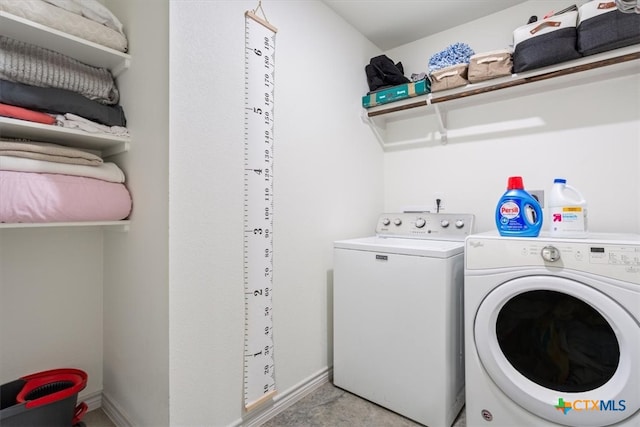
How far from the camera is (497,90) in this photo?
1.77 metres

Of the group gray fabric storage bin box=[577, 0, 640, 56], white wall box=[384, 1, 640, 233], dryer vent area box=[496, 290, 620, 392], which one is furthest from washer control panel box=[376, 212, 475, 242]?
gray fabric storage bin box=[577, 0, 640, 56]

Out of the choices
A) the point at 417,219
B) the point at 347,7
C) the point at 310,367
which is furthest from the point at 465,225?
the point at 347,7

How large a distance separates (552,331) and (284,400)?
4.14ft

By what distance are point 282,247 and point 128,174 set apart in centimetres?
79

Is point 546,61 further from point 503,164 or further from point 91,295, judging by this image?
point 91,295

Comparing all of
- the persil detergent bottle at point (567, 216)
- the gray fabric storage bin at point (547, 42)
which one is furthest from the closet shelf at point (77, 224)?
the gray fabric storage bin at point (547, 42)

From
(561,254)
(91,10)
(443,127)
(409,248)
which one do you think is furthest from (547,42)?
(91,10)

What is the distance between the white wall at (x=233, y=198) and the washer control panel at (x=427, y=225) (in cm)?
37

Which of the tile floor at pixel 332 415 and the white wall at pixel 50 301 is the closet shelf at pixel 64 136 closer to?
the white wall at pixel 50 301

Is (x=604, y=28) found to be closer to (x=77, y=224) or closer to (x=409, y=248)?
(x=409, y=248)

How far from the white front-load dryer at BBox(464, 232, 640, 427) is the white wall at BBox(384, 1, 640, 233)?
1.76ft

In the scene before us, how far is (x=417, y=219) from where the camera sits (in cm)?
196

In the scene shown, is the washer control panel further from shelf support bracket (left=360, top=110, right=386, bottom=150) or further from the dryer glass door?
shelf support bracket (left=360, top=110, right=386, bottom=150)

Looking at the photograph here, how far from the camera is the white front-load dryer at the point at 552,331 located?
107 centimetres
